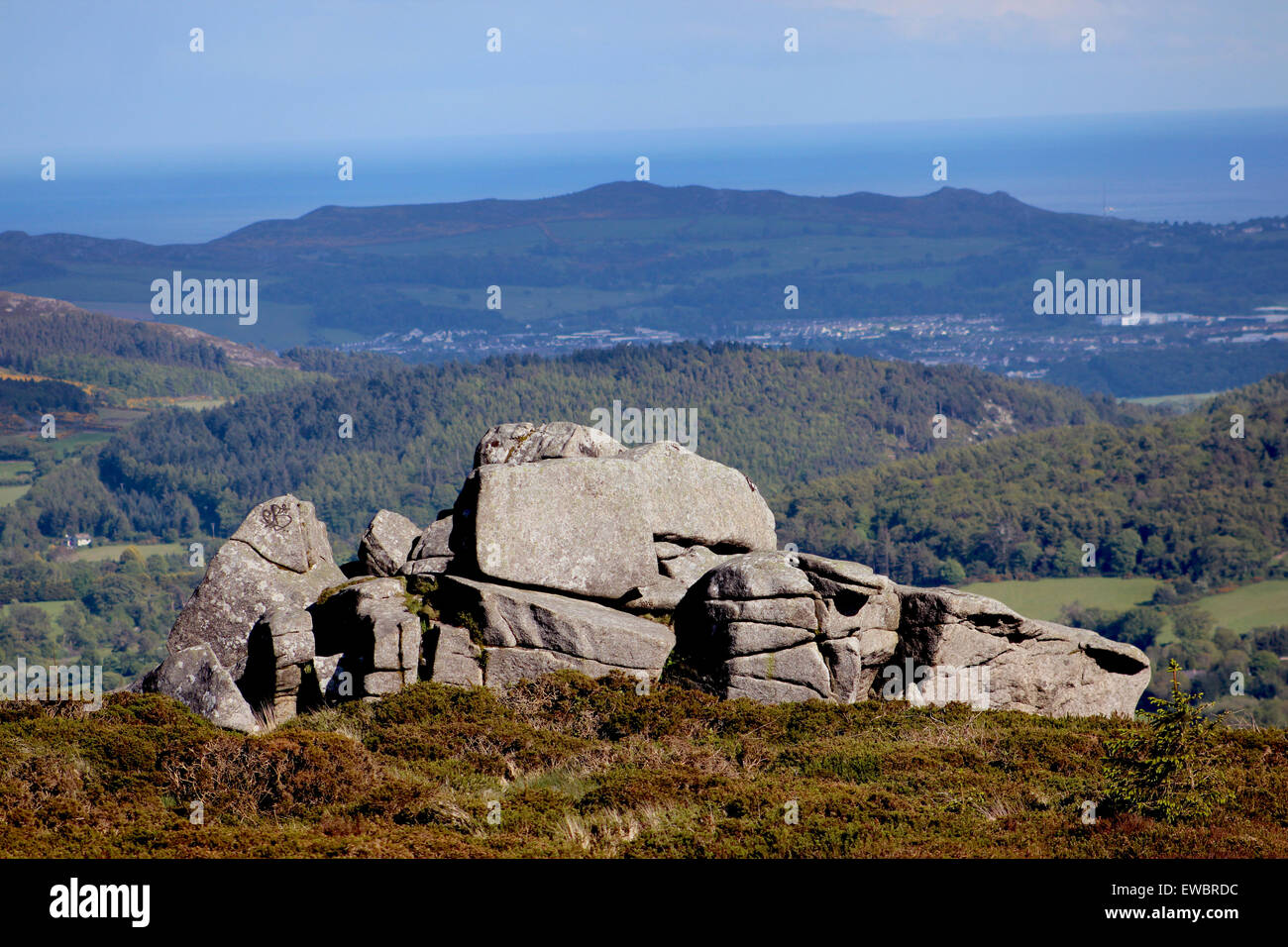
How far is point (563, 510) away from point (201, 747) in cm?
881

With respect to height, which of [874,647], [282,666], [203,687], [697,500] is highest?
[697,500]

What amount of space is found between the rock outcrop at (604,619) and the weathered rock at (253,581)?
0.14 ft

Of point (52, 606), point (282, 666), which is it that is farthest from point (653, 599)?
point (52, 606)

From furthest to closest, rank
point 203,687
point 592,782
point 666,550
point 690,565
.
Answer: point 666,550 < point 690,565 < point 203,687 < point 592,782

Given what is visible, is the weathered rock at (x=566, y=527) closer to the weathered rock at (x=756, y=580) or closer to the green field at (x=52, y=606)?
the weathered rock at (x=756, y=580)

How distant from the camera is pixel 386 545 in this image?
85.6 feet

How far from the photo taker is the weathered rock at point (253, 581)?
24.3 meters

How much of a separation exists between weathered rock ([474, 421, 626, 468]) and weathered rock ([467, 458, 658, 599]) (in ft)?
5.89

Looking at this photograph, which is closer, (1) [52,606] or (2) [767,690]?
(2) [767,690]

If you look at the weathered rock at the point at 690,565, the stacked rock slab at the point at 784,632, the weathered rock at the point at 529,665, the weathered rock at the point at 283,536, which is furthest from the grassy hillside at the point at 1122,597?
the weathered rock at the point at 529,665

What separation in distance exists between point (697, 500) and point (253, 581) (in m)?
9.33

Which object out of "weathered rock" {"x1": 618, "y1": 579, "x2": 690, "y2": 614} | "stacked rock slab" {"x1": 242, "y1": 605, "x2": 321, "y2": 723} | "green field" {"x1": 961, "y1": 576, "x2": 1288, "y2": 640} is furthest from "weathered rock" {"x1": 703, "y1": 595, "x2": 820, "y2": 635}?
"green field" {"x1": 961, "y1": 576, "x2": 1288, "y2": 640}

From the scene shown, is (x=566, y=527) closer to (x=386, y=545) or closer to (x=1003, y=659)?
(x=386, y=545)
